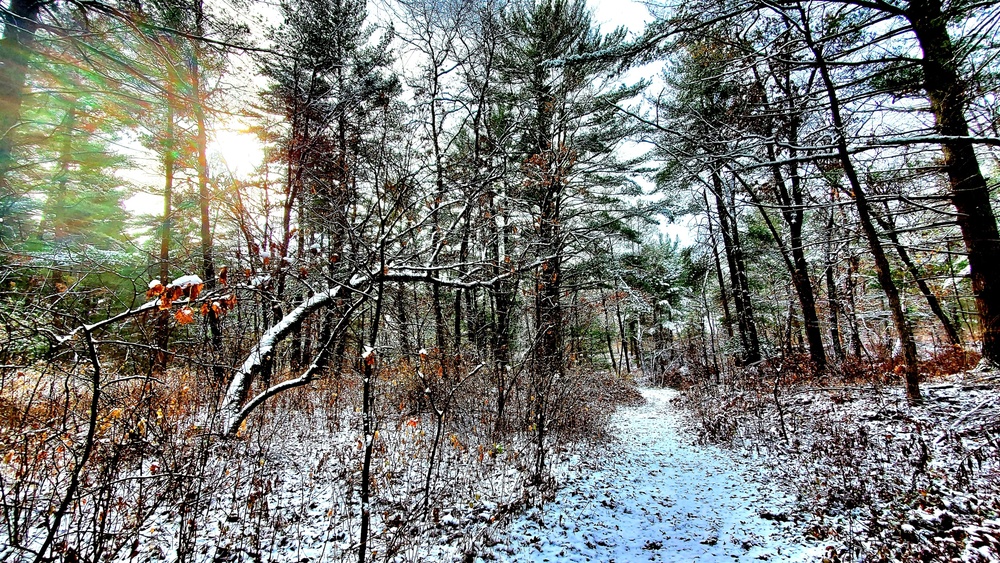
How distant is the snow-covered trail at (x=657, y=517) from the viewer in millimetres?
3498

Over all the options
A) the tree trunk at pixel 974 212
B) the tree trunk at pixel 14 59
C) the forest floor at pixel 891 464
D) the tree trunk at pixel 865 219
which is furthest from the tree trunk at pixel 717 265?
the tree trunk at pixel 14 59

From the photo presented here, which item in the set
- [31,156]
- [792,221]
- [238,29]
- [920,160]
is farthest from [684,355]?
[31,156]

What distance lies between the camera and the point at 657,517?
4.30 m

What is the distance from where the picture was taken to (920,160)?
20.4ft

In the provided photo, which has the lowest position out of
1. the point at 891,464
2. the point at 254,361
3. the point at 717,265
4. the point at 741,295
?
the point at 891,464

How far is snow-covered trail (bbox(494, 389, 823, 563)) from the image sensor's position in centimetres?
350

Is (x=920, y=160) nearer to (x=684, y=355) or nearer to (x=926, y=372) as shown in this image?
(x=926, y=372)

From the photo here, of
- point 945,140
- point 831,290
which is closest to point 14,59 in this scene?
point 945,140

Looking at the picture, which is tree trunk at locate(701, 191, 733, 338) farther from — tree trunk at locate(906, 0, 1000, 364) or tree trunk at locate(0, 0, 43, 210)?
tree trunk at locate(0, 0, 43, 210)

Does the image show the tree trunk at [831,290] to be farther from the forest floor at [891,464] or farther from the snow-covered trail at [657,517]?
the snow-covered trail at [657,517]

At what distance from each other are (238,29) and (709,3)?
17.4 ft

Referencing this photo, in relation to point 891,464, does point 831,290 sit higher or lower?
higher

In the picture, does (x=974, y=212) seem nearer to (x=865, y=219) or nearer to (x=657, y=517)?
(x=865, y=219)

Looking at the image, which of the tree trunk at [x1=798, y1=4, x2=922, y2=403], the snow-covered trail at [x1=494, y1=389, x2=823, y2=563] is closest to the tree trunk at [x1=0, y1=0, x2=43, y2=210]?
the snow-covered trail at [x1=494, y1=389, x2=823, y2=563]
